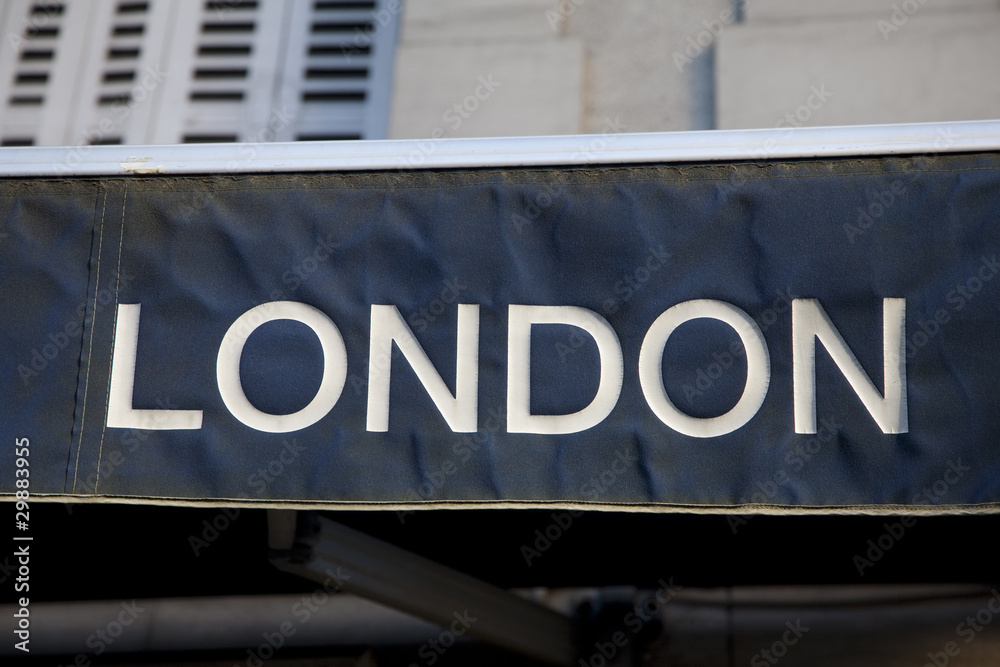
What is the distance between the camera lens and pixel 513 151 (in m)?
2.89

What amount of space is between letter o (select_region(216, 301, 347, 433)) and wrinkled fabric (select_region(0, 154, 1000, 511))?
2 cm

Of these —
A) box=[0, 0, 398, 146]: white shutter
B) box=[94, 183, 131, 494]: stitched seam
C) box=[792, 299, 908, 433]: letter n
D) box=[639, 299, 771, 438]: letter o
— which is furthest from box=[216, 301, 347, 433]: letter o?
box=[0, 0, 398, 146]: white shutter

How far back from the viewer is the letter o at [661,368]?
8.76 feet

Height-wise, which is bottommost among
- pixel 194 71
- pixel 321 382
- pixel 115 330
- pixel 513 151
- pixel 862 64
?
pixel 321 382

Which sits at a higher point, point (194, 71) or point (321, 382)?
point (194, 71)

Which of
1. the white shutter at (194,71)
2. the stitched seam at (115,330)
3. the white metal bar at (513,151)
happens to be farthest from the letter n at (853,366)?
the white shutter at (194,71)

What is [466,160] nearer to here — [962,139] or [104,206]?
[104,206]

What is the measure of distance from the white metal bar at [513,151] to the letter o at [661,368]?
0.43 metres

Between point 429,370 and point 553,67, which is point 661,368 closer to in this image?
point 429,370

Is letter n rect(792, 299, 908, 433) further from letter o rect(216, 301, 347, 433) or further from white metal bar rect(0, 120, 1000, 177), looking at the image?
letter o rect(216, 301, 347, 433)

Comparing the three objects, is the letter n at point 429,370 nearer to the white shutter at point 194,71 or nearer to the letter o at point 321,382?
the letter o at point 321,382

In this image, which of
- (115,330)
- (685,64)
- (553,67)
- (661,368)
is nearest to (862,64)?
(685,64)

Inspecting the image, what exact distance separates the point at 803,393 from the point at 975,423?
420 millimetres

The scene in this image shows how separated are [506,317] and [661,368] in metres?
0.43
